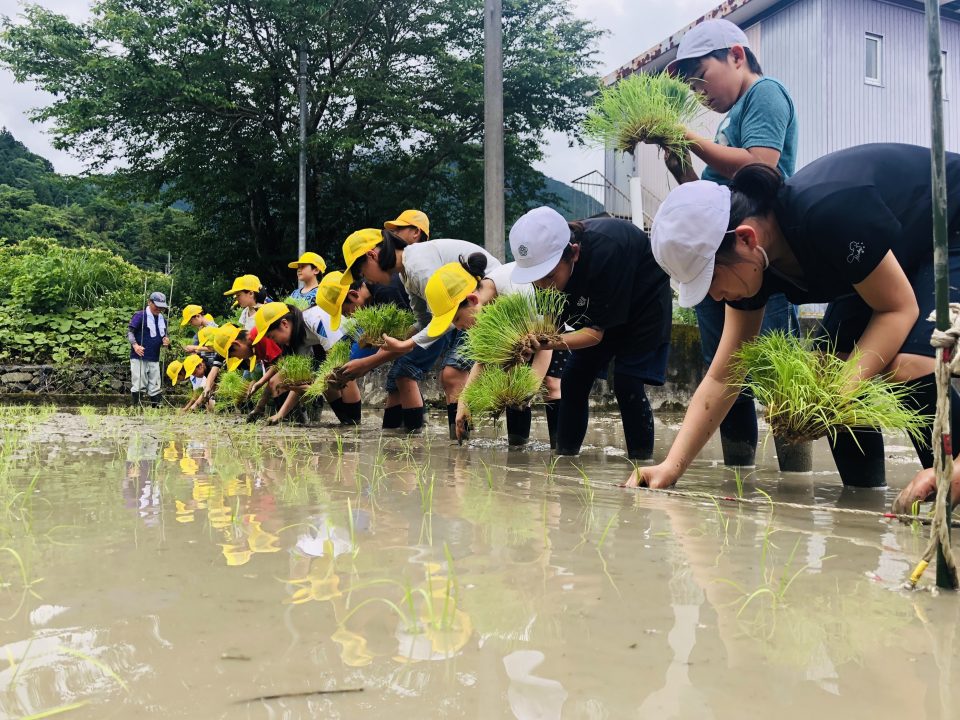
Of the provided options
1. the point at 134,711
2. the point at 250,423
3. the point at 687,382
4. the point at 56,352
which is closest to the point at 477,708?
the point at 134,711

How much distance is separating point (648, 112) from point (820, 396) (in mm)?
1394

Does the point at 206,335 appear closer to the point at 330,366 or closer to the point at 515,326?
the point at 330,366

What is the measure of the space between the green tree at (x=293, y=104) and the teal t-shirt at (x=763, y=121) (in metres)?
11.7

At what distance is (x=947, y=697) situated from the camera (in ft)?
3.45

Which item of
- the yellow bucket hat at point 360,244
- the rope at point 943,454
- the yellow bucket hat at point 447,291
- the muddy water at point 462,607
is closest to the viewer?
the muddy water at point 462,607

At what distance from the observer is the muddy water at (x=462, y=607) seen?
1.07 meters

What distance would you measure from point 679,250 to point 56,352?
38.1 feet

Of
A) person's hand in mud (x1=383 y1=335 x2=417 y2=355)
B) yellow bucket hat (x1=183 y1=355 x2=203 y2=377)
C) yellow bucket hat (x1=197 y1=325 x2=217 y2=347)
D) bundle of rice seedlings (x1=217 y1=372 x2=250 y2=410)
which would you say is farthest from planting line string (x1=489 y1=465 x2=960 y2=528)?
yellow bucket hat (x1=183 y1=355 x2=203 y2=377)

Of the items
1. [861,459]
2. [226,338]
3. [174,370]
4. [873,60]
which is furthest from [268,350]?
[873,60]

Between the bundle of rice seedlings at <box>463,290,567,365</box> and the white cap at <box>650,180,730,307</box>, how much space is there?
1.52 meters

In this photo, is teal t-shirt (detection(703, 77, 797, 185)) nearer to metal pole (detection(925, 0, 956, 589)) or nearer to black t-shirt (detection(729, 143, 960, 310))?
black t-shirt (detection(729, 143, 960, 310))

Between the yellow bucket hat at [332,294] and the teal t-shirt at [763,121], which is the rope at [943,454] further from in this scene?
the yellow bucket hat at [332,294]

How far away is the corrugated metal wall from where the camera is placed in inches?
463

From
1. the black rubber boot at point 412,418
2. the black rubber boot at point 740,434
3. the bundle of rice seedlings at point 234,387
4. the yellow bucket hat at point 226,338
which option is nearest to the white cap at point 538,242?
the black rubber boot at point 740,434
